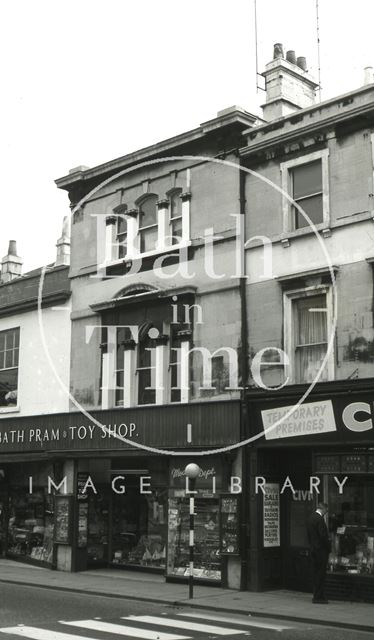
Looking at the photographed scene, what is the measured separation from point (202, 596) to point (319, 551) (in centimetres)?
281

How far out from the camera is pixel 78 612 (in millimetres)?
15094

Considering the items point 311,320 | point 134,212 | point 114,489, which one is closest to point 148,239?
point 134,212

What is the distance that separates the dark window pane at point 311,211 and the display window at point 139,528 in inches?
314

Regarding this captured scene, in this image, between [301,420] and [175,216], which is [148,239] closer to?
[175,216]

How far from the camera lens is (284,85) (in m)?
21.7

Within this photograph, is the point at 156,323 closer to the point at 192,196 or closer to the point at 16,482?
the point at 192,196

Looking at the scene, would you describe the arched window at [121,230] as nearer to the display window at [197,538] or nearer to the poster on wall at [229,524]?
the display window at [197,538]

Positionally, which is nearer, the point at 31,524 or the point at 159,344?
the point at 159,344

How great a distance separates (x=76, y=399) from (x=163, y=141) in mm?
7629

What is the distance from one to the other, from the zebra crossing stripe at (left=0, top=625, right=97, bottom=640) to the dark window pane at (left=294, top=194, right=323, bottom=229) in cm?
1073

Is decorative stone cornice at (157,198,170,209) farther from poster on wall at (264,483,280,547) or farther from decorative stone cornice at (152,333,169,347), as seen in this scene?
poster on wall at (264,483,280,547)

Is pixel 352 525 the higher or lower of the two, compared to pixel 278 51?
lower

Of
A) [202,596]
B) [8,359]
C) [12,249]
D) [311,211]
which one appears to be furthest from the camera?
[12,249]

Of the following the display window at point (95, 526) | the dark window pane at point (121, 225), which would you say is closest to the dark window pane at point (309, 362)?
the dark window pane at point (121, 225)
